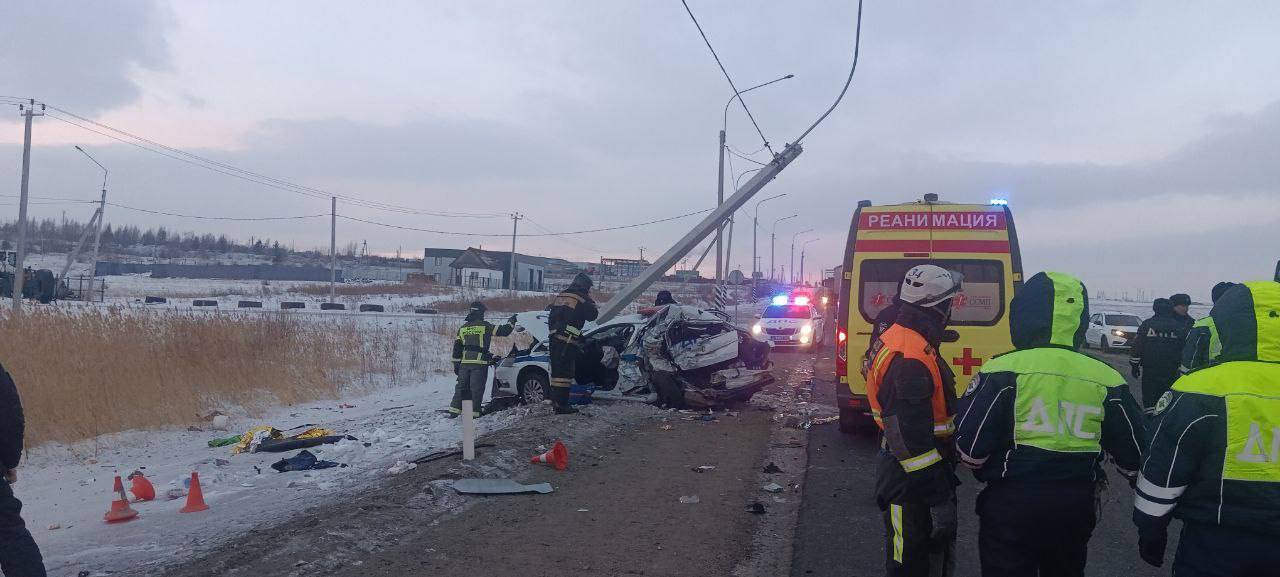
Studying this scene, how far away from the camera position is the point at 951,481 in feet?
12.0

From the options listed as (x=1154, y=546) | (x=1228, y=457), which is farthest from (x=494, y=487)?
(x=1228, y=457)

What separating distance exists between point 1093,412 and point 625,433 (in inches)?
308

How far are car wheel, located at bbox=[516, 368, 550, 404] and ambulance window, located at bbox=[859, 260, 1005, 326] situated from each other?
526 cm

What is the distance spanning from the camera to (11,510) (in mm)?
4320

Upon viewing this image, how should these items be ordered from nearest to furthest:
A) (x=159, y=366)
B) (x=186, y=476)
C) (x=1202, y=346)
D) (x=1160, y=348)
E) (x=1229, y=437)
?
1. (x=1229, y=437)
2. (x=1202, y=346)
3. (x=186, y=476)
4. (x=1160, y=348)
5. (x=159, y=366)

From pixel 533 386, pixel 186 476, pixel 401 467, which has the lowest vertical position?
pixel 186 476

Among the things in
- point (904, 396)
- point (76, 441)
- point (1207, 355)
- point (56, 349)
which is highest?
point (1207, 355)

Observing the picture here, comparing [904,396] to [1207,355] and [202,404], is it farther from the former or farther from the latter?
[202,404]

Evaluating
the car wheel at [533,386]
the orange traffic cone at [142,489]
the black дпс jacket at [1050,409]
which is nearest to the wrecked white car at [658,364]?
the car wheel at [533,386]

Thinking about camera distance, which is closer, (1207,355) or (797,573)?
(1207,355)

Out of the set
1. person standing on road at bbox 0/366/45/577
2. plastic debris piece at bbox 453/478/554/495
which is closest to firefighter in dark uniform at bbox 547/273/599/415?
plastic debris piece at bbox 453/478/554/495

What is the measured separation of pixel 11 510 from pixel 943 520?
466cm

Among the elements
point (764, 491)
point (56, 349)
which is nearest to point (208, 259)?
point (56, 349)

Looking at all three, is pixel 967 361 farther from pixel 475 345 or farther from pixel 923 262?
pixel 475 345
